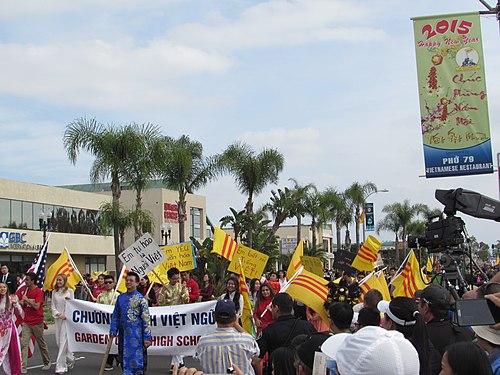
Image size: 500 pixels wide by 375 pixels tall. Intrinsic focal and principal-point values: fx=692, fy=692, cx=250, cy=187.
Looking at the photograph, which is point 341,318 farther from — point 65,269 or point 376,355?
point 65,269

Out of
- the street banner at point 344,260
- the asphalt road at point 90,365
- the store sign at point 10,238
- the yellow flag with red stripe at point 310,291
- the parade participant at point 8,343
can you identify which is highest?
the store sign at point 10,238

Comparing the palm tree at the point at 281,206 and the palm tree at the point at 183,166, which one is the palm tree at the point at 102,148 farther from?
the palm tree at the point at 281,206

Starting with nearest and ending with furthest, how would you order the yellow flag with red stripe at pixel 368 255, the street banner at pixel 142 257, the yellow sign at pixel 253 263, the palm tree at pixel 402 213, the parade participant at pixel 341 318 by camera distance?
the parade participant at pixel 341 318 < the street banner at pixel 142 257 < the yellow sign at pixel 253 263 < the yellow flag with red stripe at pixel 368 255 < the palm tree at pixel 402 213

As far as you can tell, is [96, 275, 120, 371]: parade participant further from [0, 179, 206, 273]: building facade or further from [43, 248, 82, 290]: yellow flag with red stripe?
[0, 179, 206, 273]: building facade

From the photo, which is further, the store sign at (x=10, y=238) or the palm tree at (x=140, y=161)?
the store sign at (x=10, y=238)

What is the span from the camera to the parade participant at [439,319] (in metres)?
5.53

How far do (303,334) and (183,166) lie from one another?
1080 inches

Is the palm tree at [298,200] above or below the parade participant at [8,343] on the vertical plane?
above

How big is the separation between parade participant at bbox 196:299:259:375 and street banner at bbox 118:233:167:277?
22.1 feet

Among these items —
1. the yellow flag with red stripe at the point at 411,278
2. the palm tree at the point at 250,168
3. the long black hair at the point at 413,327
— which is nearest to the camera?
the long black hair at the point at 413,327

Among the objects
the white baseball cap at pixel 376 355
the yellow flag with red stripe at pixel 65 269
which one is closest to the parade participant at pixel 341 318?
the white baseball cap at pixel 376 355

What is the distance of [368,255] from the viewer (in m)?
17.0

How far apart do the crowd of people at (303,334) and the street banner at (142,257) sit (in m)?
0.47

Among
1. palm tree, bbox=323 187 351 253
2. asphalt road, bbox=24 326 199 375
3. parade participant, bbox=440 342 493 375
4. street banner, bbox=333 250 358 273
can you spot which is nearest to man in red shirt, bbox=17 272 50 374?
asphalt road, bbox=24 326 199 375
